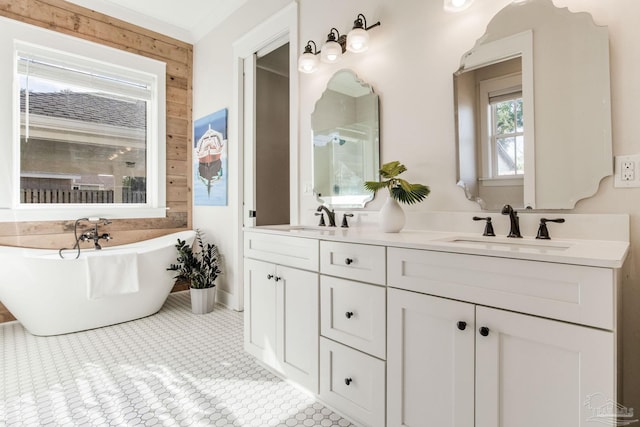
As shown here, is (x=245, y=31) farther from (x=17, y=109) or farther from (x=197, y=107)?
(x=17, y=109)

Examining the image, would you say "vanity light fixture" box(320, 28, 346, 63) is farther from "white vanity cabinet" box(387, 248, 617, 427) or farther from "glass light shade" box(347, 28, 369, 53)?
"white vanity cabinet" box(387, 248, 617, 427)

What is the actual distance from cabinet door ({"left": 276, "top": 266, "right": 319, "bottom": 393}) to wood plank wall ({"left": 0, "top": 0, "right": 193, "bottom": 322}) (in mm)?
2473

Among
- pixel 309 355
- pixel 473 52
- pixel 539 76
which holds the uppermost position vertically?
pixel 473 52

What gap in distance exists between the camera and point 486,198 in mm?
1620

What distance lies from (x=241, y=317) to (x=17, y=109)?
A: 2755mm

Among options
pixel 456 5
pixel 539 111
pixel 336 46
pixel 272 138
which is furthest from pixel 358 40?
pixel 272 138

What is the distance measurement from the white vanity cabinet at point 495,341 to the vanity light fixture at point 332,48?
4.78ft

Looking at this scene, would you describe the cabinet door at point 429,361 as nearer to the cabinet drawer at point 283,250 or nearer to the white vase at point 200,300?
the cabinet drawer at point 283,250

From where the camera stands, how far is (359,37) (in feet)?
6.66

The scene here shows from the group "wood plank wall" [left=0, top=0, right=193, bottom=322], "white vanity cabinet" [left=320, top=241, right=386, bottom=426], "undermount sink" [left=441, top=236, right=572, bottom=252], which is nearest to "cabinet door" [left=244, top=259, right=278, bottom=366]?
"white vanity cabinet" [left=320, top=241, right=386, bottom=426]

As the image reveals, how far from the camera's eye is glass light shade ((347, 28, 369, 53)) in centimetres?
202

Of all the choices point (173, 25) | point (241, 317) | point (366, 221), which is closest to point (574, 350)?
point (366, 221)

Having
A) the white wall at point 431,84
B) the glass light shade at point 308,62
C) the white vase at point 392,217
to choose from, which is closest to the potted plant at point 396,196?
the white vase at point 392,217

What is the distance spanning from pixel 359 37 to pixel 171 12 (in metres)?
2.57
